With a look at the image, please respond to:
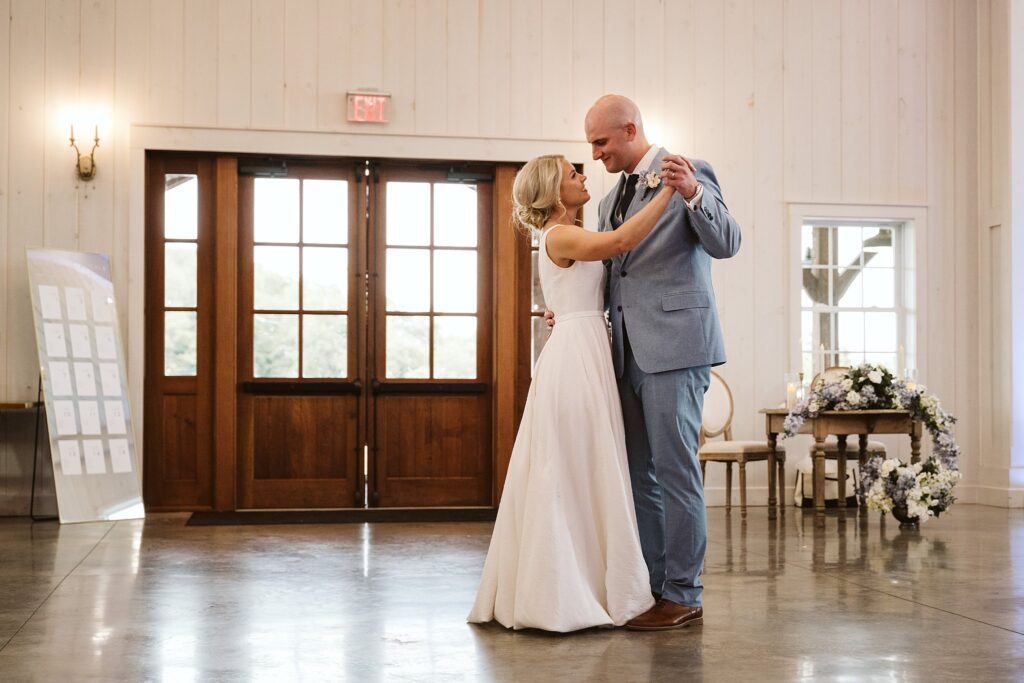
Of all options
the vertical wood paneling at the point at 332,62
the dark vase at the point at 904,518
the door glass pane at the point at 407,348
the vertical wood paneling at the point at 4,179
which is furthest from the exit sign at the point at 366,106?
the dark vase at the point at 904,518

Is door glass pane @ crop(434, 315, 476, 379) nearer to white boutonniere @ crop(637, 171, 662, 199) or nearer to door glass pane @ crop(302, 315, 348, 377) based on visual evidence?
door glass pane @ crop(302, 315, 348, 377)

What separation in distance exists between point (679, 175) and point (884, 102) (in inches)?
212

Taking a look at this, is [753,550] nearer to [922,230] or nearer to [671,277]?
[671,277]

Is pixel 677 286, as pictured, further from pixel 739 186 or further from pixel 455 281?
pixel 739 186

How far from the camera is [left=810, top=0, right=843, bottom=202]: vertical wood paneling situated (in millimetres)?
7629

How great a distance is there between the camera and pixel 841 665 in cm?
276

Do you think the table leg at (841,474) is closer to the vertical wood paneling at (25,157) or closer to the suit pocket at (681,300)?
the suit pocket at (681,300)

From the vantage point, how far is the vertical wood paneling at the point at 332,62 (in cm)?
705

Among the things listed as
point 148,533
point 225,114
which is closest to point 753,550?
point 148,533

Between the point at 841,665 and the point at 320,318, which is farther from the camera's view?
the point at 320,318

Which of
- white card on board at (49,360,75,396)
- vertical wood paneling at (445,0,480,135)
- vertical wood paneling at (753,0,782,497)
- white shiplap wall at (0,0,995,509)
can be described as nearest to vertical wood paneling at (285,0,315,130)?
white shiplap wall at (0,0,995,509)

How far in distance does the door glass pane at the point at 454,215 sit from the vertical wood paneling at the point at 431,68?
1.38 feet

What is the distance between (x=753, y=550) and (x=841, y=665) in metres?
2.35

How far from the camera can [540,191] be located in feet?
11.0
